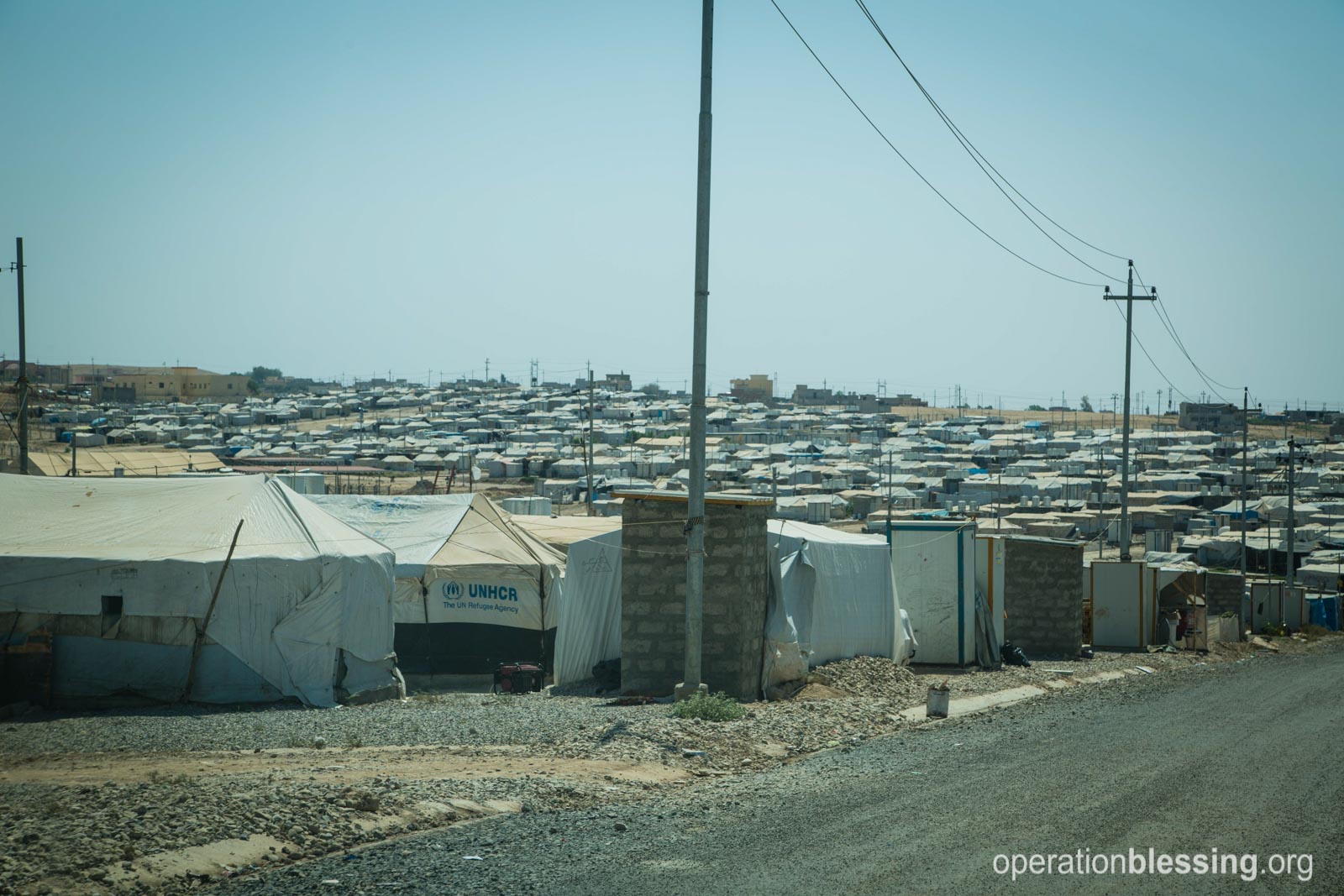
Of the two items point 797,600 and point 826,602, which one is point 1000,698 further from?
point 797,600

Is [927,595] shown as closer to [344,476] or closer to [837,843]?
[837,843]

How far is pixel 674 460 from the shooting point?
87.1 meters

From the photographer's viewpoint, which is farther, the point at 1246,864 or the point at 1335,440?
the point at 1335,440

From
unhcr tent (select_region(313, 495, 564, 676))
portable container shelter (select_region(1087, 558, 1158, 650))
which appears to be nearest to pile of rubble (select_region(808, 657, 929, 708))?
unhcr tent (select_region(313, 495, 564, 676))

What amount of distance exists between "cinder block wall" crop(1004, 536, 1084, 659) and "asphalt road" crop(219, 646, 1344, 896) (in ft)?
34.4

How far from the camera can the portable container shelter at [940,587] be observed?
1922 cm

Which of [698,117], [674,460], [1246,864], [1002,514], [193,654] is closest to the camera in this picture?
[1246,864]

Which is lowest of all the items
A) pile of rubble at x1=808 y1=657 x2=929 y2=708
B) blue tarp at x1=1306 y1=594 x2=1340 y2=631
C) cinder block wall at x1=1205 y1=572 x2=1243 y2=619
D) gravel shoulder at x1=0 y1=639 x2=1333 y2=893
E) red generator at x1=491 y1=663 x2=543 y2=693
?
blue tarp at x1=1306 y1=594 x2=1340 y2=631

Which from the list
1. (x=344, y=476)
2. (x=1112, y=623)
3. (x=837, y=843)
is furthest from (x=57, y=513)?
(x=344, y=476)

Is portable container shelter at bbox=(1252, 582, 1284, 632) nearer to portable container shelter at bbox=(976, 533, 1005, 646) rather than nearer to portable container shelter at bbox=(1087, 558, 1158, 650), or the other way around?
portable container shelter at bbox=(1087, 558, 1158, 650)

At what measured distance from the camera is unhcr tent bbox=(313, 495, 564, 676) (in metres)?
19.4

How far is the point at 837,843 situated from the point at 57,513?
13.8 metres

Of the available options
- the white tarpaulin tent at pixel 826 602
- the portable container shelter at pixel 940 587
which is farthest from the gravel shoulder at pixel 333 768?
the portable container shelter at pixel 940 587

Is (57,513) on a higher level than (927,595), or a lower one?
higher
